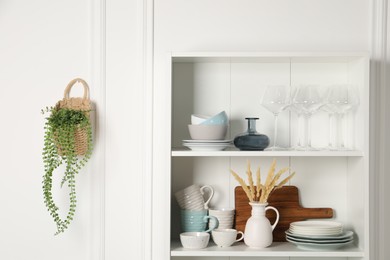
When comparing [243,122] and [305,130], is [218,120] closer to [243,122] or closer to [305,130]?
[243,122]

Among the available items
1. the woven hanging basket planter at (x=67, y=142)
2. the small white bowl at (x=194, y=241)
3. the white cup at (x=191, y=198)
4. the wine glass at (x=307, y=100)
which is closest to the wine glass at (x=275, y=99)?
the wine glass at (x=307, y=100)

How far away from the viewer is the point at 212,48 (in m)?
2.76

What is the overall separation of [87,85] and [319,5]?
1.13 m

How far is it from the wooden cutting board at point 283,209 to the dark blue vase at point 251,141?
0.24 meters

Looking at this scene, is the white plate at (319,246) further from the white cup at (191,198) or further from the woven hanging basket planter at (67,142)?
the woven hanging basket planter at (67,142)

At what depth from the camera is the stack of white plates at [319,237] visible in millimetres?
2529

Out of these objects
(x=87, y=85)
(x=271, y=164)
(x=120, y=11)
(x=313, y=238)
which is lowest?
(x=313, y=238)

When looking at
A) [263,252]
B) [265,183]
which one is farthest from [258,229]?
[265,183]

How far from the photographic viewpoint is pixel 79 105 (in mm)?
2725

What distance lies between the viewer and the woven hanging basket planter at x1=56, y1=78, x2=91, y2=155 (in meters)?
2.67

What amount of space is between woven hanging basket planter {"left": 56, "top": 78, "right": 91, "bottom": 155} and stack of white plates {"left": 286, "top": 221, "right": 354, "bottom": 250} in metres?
0.99

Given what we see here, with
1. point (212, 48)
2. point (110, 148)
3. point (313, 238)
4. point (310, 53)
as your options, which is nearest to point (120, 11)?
point (212, 48)

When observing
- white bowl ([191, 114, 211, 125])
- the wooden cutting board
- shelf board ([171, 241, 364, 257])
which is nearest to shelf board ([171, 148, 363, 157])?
white bowl ([191, 114, 211, 125])

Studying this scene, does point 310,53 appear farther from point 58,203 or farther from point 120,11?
point 58,203
